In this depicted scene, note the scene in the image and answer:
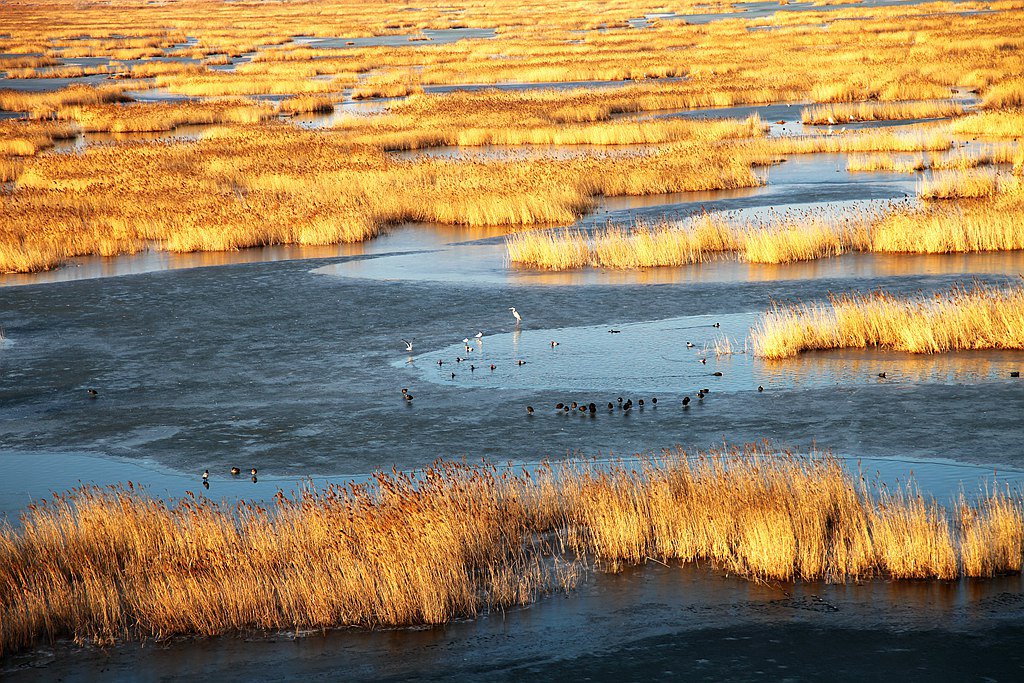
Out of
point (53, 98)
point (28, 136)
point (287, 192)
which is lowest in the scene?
point (287, 192)

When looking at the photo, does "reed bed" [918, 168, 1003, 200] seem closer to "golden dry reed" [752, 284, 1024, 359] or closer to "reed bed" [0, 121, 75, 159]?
"golden dry reed" [752, 284, 1024, 359]

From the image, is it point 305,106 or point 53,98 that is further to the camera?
point 53,98

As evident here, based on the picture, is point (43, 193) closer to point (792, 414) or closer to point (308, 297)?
point (308, 297)

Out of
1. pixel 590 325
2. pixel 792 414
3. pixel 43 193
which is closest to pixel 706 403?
pixel 792 414

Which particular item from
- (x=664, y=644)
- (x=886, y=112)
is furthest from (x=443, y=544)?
(x=886, y=112)

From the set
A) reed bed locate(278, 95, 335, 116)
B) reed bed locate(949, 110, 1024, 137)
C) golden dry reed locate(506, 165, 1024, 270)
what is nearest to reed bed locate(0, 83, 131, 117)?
reed bed locate(278, 95, 335, 116)

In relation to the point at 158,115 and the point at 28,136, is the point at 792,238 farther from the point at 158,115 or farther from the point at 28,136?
the point at 158,115
